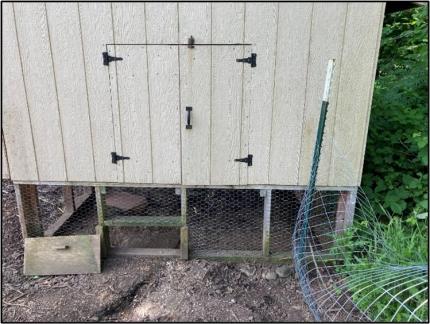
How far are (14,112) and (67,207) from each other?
1.27m

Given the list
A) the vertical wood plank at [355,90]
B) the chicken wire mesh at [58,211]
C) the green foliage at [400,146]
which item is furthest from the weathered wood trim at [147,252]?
the green foliage at [400,146]

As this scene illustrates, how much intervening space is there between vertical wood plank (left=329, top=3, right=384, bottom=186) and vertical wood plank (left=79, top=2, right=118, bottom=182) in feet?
4.80

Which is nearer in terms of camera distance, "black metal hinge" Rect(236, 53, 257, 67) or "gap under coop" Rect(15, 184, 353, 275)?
"black metal hinge" Rect(236, 53, 257, 67)

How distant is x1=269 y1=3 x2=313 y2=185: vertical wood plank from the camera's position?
225 centimetres

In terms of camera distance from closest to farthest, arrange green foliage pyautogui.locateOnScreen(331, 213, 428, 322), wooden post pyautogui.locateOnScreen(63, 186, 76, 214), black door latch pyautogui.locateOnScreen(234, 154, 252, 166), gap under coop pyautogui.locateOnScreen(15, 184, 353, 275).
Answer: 1. green foliage pyautogui.locateOnScreen(331, 213, 428, 322)
2. black door latch pyautogui.locateOnScreen(234, 154, 252, 166)
3. gap under coop pyautogui.locateOnScreen(15, 184, 353, 275)
4. wooden post pyautogui.locateOnScreen(63, 186, 76, 214)

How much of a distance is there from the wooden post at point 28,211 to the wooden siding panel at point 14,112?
18cm

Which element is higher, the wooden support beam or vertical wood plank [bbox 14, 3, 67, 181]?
vertical wood plank [bbox 14, 3, 67, 181]

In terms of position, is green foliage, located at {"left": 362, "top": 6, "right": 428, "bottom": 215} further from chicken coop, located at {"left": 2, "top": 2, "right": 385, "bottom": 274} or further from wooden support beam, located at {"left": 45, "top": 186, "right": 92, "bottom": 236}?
Result: wooden support beam, located at {"left": 45, "top": 186, "right": 92, "bottom": 236}

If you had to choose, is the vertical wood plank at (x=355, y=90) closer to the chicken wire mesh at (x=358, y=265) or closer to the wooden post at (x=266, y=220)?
the chicken wire mesh at (x=358, y=265)

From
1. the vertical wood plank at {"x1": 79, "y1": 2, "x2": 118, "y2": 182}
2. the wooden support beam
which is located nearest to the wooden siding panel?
the vertical wood plank at {"x1": 79, "y1": 2, "x2": 118, "y2": 182}

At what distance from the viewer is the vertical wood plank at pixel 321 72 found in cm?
224

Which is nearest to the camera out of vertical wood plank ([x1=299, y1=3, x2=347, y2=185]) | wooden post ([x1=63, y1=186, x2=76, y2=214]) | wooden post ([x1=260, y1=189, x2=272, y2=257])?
vertical wood plank ([x1=299, y1=3, x2=347, y2=185])

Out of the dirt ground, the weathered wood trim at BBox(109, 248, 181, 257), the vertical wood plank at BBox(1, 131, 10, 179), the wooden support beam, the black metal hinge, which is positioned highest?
the black metal hinge

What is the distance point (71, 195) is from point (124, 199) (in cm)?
48
